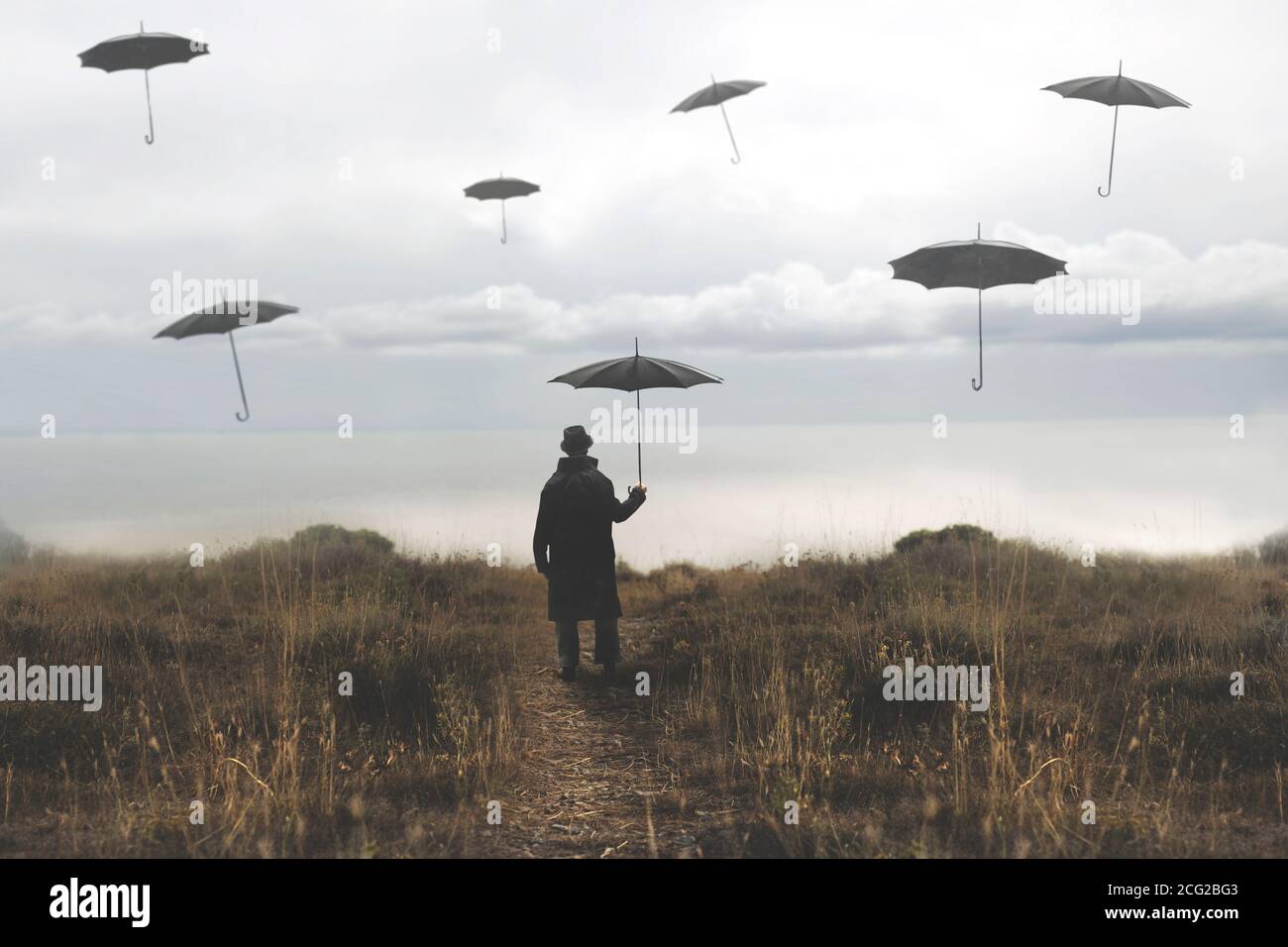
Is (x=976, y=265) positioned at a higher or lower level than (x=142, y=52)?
lower

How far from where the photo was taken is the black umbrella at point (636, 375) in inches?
360

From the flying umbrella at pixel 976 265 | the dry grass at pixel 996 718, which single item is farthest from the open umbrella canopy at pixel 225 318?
the flying umbrella at pixel 976 265

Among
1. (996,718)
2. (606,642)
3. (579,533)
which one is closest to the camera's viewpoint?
(996,718)

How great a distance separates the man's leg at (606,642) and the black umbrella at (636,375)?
2345 mm

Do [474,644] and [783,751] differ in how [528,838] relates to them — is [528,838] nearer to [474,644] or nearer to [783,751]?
[783,751]

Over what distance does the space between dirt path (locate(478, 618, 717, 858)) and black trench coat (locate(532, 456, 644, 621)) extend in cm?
89

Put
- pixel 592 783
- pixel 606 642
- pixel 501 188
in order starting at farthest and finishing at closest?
pixel 501 188 → pixel 606 642 → pixel 592 783

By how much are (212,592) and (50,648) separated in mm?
2634

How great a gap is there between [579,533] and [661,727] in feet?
7.35

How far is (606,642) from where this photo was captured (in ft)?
33.0

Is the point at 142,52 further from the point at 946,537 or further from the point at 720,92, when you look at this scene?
the point at 946,537

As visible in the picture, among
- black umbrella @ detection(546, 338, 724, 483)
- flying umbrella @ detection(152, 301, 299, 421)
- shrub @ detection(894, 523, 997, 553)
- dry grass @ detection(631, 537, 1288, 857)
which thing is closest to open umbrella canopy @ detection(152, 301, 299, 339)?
flying umbrella @ detection(152, 301, 299, 421)

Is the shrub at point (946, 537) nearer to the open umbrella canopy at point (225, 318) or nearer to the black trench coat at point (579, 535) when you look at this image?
the black trench coat at point (579, 535)

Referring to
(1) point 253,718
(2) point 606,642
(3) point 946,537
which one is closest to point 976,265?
(2) point 606,642
